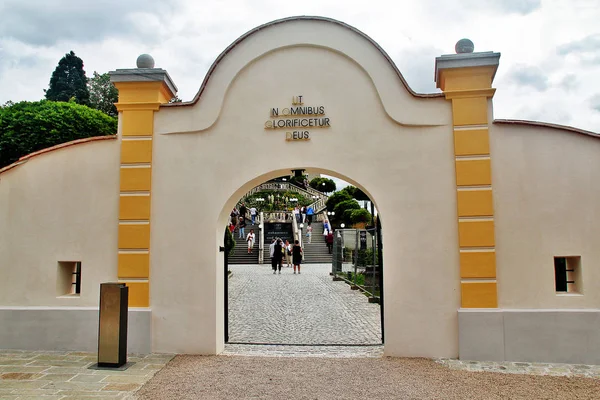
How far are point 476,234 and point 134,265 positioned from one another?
17.5 feet

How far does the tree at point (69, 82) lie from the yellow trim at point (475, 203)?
36.5 meters

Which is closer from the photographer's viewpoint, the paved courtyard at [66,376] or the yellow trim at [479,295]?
the paved courtyard at [66,376]

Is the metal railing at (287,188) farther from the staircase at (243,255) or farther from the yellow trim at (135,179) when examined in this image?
the yellow trim at (135,179)

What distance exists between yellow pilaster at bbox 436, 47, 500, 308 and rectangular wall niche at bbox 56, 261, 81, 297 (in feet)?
20.4

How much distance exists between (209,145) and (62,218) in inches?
108

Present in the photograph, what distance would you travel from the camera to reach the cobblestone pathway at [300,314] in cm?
791

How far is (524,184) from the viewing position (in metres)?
6.30

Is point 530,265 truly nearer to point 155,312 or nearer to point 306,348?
point 306,348

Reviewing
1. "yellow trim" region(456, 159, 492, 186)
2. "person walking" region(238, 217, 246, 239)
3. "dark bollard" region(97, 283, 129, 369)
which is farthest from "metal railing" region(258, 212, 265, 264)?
"yellow trim" region(456, 159, 492, 186)

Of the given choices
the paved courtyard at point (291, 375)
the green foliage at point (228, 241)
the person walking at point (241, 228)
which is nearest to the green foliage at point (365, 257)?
the green foliage at point (228, 241)

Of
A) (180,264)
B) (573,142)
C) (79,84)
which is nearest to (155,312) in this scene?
(180,264)

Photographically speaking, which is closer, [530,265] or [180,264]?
[530,265]

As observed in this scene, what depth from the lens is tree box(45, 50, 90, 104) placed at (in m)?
35.6

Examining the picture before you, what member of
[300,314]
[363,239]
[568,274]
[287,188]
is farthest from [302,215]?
[568,274]
